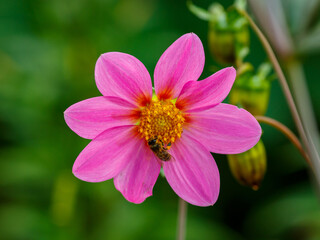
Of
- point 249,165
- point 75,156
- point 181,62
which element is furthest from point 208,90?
point 75,156

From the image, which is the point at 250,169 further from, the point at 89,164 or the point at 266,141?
the point at 266,141

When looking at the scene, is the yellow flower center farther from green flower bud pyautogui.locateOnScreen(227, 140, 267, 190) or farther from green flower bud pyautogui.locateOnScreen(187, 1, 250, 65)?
green flower bud pyautogui.locateOnScreen(187, 1, 250, 65)

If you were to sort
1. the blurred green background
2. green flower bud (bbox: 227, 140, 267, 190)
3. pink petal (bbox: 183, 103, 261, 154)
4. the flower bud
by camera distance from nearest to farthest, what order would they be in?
pink petal (bbox: 183, 103, 261, 154) < green flower bud (bbox: 227, 140, 267, 190) < the flower bud < the blurred green background

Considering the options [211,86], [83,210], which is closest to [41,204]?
[83,210]

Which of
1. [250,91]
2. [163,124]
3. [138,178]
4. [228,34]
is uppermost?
[228,34]

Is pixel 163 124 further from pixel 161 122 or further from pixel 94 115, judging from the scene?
pixel 94 115

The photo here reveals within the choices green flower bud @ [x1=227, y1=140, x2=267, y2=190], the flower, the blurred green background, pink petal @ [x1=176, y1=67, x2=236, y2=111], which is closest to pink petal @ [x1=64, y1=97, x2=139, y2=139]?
the flower

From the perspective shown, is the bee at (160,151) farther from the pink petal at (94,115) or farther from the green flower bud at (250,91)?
the green flower bud at (250,91)

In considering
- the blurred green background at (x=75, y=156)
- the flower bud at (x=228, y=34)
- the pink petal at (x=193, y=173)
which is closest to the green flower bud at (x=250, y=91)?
the flower bud at (x=228, y=34)
